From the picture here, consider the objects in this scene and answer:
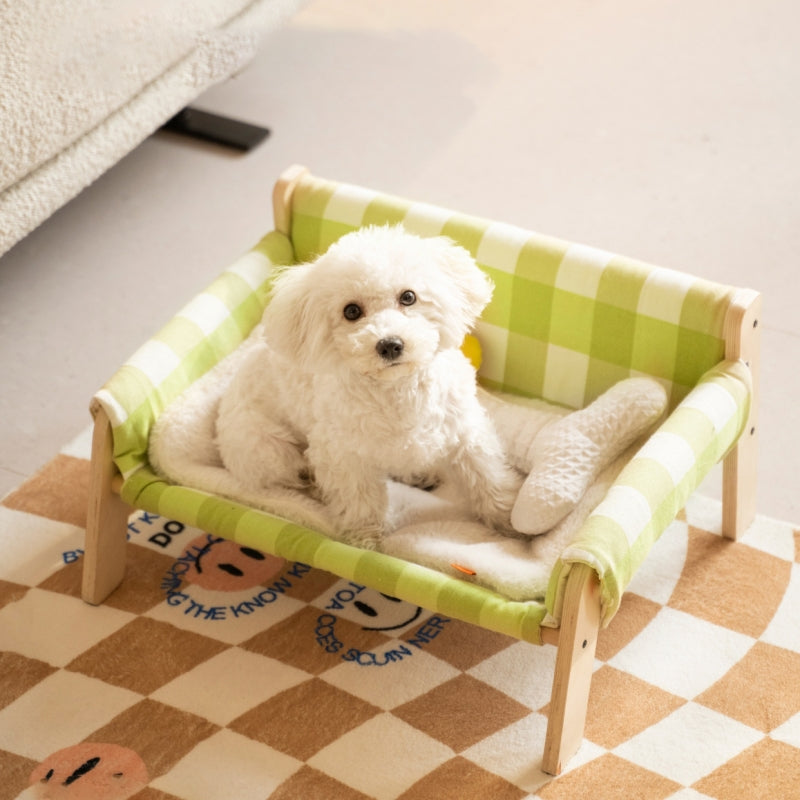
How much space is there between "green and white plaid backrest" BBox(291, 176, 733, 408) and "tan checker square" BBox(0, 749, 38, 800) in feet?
3.29

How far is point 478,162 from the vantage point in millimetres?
3010

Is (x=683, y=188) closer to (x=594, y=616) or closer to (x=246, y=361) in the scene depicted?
(x=246, y=361)

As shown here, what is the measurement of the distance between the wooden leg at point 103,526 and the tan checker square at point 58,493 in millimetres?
Answer: 180

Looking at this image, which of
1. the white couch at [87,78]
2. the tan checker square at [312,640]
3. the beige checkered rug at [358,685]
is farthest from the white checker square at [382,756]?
the white couch at [87,78]

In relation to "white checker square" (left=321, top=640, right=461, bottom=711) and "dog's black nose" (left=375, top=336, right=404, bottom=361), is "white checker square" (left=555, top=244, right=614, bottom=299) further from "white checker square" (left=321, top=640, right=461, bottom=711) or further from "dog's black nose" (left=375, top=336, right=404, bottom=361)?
"white checker square" (left=321, top=640, right=461, bottom=711)

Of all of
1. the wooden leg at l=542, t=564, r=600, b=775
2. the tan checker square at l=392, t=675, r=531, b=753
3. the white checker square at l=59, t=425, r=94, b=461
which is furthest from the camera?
the white checker square at l=59, t=425, r=94, b=461

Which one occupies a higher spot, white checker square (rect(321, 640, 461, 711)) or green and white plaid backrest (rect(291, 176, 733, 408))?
green and white plaid backrest (rect(291, 176, 733, 408))

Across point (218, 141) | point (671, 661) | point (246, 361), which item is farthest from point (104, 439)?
point (218, 141)

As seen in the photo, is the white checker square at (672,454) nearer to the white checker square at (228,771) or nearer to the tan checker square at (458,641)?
the tan checker square at (458,641)

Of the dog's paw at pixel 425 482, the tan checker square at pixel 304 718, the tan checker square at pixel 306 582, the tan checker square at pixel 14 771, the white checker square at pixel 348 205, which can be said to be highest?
the white checker square at pixel 348 205

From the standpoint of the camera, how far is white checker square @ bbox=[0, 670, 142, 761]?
68.9 inches

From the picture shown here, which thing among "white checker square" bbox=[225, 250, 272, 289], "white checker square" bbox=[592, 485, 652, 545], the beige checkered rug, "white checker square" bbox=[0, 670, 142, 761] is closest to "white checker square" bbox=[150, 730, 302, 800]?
the beige checkered rug

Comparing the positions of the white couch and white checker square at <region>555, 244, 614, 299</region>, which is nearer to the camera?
white checker square at <region>555, 244, 614, 299</region>

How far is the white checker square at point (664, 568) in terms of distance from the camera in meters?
1.94
